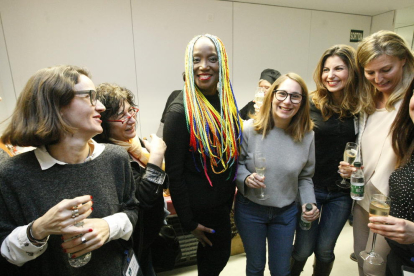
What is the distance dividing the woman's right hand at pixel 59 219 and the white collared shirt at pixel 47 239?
2.3 inches

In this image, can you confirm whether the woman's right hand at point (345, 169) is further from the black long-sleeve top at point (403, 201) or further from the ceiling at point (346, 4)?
the ceiling at point (346, 4)

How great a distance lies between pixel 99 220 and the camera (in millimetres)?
989

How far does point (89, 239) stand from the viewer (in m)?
0.93

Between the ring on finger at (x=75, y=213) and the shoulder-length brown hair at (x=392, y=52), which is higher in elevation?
the shoulder-length brown hair at (x=392, y=52)

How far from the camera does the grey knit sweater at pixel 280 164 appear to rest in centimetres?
154

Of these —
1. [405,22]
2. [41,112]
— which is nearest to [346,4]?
[405,22]

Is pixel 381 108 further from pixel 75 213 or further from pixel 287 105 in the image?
pixel 75 213

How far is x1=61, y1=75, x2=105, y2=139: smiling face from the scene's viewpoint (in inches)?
38.4

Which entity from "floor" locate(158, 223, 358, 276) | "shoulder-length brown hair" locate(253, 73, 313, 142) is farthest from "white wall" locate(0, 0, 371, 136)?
"shoulder-length brown hair" locate(253, 73, 313, 142)

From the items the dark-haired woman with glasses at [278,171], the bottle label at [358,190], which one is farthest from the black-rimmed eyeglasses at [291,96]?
the bottle label at [358,190]

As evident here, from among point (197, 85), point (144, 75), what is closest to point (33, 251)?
point (197, 85)

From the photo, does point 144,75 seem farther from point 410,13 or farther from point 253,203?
point 410,13

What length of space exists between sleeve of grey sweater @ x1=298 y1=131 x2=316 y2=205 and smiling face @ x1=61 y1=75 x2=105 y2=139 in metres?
1.33

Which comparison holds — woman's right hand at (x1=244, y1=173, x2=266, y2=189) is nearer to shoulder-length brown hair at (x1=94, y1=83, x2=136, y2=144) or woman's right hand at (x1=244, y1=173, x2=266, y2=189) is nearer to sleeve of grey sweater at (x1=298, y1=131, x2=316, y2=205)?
sleeve of grey sweater at (x1=298, y1=131, x2=316, y2=205)
